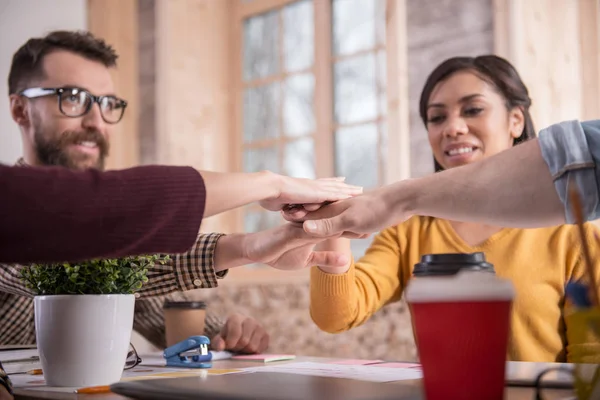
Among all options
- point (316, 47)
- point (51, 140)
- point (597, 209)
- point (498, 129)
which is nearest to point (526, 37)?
point (498, 129)

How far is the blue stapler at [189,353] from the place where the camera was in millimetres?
1304

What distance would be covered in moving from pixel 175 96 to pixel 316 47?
101 centimetres

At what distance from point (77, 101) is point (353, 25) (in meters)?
2.20

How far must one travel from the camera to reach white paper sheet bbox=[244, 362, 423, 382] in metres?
0.98

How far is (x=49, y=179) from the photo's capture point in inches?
34.8

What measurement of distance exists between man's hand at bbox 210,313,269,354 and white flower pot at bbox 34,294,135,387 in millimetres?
550

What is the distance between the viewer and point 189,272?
1.44m

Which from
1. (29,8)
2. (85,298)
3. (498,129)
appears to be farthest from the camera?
(29,8)

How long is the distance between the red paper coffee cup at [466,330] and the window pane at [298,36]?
3790 millimetres

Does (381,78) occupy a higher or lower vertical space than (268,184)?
higher

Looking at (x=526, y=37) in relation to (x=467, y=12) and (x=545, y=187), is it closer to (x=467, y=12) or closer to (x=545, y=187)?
(x=467, y=12)

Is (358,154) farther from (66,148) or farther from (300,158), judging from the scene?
(66,148)

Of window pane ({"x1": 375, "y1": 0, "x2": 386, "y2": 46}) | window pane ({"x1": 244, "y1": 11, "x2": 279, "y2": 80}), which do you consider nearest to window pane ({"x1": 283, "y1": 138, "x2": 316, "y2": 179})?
window pane ({"x1": 244, "y1": 11, "x2": 279, "y2": 80})

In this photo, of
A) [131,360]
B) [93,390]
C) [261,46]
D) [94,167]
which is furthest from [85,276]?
[261,46]
